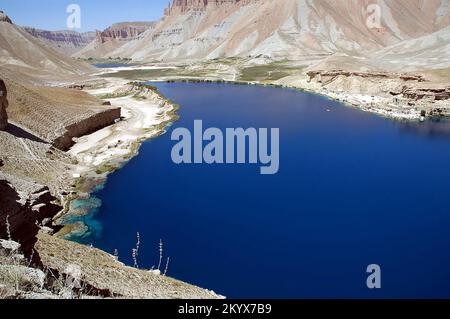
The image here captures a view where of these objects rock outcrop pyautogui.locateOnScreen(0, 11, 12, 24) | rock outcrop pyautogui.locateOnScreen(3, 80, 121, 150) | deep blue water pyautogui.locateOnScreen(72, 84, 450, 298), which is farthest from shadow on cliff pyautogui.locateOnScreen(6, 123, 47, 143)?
rock outcrop pyautogui.locateOnScreen(0, 11, 12, 24)

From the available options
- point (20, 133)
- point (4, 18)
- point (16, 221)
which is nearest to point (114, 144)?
point (20, 133)

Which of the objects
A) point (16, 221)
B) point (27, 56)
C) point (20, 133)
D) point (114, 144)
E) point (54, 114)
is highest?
point (27, 56)

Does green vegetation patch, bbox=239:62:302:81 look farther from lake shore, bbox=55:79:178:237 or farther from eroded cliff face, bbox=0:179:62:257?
eroded cliff face, bbox=0:179:62:257

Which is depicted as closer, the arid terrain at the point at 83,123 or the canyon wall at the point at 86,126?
the arid terrain at the point at 83,123

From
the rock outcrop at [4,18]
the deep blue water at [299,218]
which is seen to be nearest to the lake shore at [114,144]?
the deep blue water at [299,218]

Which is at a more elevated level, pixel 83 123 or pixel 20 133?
pixel 83 123

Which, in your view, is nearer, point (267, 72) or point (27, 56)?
point (27, 56)

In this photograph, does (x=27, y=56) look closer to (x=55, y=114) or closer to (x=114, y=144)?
(x=55, y=114)

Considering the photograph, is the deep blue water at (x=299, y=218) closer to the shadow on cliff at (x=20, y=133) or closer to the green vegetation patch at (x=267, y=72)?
the shadow on cliff at (x=20, y=133)
